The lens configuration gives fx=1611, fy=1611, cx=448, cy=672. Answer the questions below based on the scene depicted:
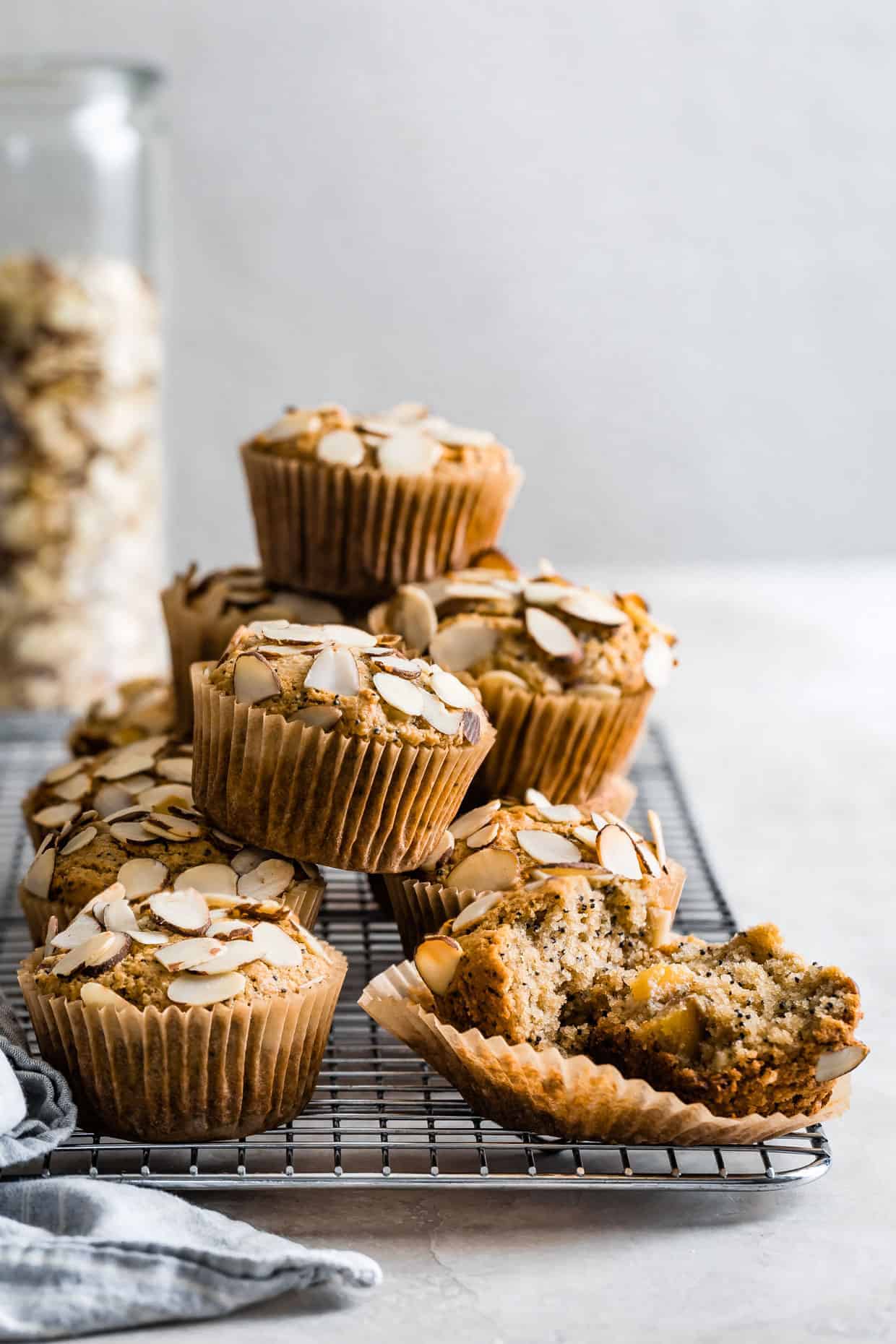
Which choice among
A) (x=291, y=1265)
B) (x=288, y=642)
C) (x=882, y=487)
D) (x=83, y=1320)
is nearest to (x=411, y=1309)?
(x=291, y=1265)

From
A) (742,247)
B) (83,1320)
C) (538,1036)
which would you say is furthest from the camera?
(742,247)

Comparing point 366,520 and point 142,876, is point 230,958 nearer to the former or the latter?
point 142,876

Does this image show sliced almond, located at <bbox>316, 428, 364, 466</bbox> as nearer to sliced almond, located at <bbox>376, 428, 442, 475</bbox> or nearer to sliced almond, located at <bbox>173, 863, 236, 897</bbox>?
sliced almond, located at <bbox>376, 428, 442, 475</bbox>

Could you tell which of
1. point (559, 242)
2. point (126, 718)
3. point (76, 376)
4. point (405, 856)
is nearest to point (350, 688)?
point (405, 856)

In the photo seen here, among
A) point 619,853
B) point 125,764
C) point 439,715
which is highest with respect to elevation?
point 439,715

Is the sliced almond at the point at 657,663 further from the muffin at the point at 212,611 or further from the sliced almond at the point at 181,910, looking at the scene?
the sliced almond at the point at 181,910

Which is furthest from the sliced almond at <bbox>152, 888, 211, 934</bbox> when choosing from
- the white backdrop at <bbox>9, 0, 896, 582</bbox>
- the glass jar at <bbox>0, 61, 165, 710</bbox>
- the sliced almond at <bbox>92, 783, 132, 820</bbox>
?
the white backdrop at <bbox>9, 0, 896, 582</bbox>

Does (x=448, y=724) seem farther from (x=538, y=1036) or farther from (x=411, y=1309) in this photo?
(x=411, y=1309)

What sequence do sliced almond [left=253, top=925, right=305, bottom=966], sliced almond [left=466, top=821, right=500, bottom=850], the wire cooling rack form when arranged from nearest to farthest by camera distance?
the wire cooling rack
sliced almond [left=253, top=925, right=305, bottom=966]
sliced almond [left=466, top=821, right=500, bottom=850]
